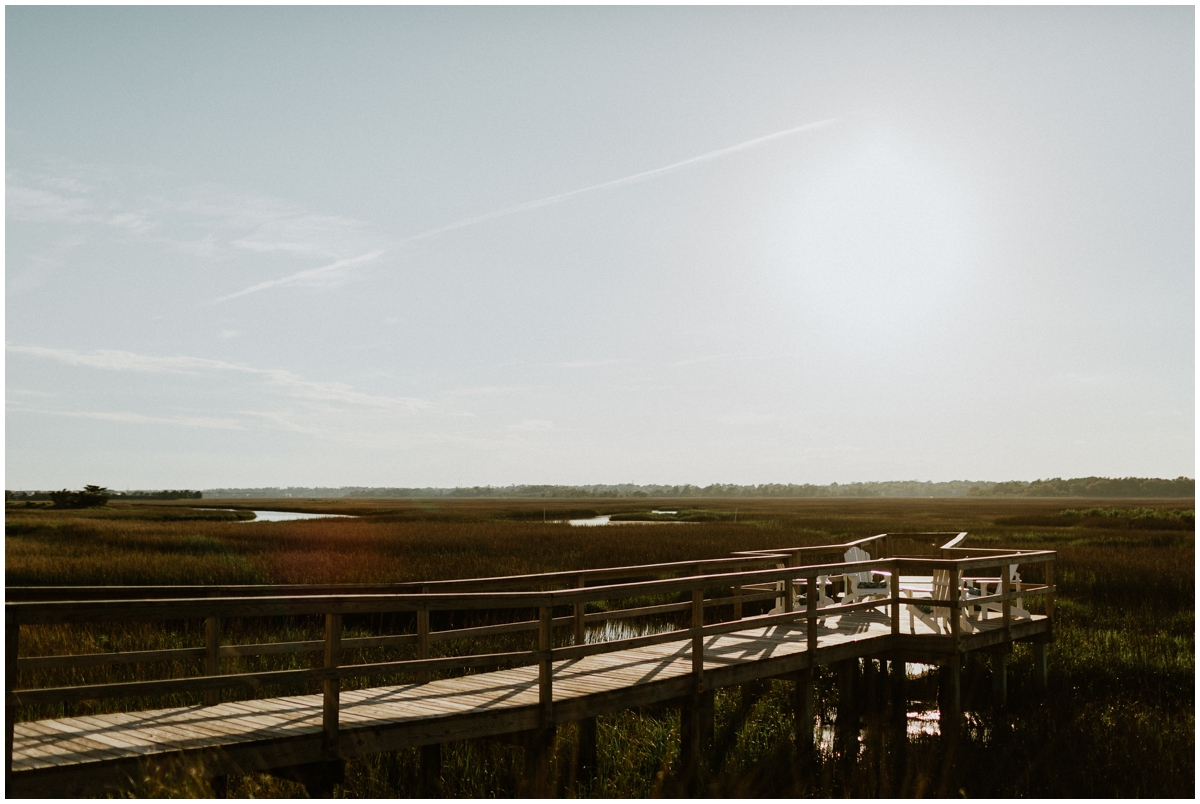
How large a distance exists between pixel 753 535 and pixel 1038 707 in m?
28.7

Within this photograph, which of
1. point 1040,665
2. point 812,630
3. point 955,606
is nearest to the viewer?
point 812,630

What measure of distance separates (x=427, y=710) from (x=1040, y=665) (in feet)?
32.0

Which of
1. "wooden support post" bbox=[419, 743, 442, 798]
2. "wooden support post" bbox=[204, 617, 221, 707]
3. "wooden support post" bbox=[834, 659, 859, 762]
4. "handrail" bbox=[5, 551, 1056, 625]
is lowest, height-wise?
"wooden support post" bbox=[834, 659, 859, 762]

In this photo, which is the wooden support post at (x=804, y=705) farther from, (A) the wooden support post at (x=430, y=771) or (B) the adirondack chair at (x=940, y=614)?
(A) the wooden support post at (x=430, y=771)

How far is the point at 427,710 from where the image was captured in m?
7.22

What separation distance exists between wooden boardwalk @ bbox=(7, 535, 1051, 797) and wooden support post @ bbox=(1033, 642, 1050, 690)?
2.63 metres

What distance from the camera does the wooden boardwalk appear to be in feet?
18.9

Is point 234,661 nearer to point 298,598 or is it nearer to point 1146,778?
point 298,598

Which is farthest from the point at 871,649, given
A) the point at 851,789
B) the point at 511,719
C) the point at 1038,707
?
the point at 511,719

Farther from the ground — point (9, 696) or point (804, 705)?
point (9, 696)

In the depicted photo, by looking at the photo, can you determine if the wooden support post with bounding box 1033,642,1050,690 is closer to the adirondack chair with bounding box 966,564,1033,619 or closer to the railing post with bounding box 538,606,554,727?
the adirondack chair with bounding box 966,564,1033,619

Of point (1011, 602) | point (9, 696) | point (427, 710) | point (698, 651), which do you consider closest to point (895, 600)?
point (1011, 602)

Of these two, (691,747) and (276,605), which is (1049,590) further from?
(276,605)

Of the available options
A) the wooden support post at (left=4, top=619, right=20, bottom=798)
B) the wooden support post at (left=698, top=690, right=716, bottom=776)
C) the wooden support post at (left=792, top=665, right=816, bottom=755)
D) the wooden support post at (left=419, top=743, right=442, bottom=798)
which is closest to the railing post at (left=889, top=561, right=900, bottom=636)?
the wooden support post at (left=792, top=665, right=816, bottom=755)
